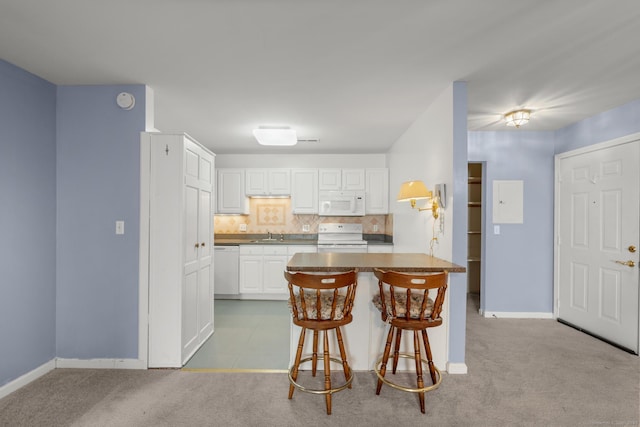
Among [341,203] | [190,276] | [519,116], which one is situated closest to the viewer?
[190,276]

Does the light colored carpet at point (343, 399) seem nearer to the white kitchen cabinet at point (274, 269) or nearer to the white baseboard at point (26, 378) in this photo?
the white baseboard at point (26, 378)

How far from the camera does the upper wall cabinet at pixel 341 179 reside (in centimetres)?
516

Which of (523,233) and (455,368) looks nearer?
(455,368)

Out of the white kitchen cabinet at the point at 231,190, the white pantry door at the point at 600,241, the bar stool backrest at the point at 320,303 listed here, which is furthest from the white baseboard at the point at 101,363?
the white pantry door at the point at 600,241

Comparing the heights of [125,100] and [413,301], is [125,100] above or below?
above

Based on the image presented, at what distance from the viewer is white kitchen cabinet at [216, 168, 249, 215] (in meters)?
5.15

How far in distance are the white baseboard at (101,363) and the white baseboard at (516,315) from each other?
4.07 metres

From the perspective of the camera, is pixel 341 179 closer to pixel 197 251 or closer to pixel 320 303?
pixel 197 251

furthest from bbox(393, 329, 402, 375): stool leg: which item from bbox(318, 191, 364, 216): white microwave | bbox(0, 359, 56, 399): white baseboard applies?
bbox(318, 191, 364, 216): white microwave

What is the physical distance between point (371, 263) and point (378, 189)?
2.91 metres

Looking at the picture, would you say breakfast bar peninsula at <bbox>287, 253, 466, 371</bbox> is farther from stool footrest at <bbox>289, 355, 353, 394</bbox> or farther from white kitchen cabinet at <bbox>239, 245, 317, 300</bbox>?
white kitchen cabinet at <bbox>239, 245, 317, 300</bbox>

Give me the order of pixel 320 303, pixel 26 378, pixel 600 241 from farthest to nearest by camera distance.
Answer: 1. pixel 600 241
2. pixel 26 378
3. pixel 320 303

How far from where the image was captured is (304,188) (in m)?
5.17

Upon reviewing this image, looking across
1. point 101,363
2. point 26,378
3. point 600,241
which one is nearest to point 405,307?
point 101,363
